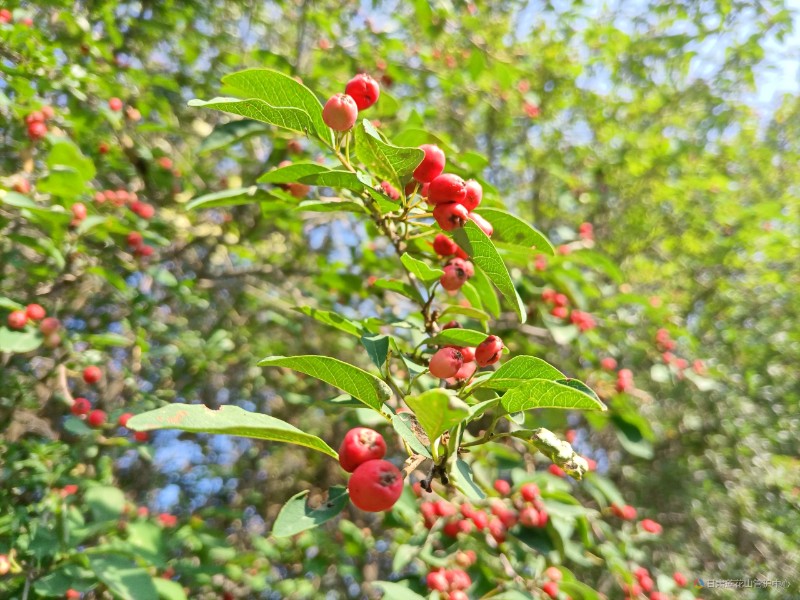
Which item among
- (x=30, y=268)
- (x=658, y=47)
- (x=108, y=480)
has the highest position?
(x=658, y=47)

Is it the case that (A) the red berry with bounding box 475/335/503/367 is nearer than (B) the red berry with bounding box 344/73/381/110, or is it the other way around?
(A) the red berry with bounding box 475/335/503/367

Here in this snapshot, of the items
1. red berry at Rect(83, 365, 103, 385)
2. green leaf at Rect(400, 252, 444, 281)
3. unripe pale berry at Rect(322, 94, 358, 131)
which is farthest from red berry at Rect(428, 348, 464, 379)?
red berry at Rect(83, 365, 103, 385)

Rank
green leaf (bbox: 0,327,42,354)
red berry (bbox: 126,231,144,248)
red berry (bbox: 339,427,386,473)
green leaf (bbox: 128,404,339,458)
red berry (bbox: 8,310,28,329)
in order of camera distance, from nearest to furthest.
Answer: green leaf (bbox: 128,404,339,458) → red berry (bbox: 339,427,386,473) → green leaf (bbox: 0,327,42,354) → red berry (bbox: 8,310,28,329) → red berry (bbox: 126,231,144,248)

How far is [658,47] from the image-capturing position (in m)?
5.67

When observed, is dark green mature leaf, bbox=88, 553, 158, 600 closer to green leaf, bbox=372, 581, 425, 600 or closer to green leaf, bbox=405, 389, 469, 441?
green leaf, bbox=372, 581, 425, 600

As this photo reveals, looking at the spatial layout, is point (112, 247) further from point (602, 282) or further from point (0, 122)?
point (602, 282)

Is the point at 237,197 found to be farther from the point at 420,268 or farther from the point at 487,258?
the point at 487,258

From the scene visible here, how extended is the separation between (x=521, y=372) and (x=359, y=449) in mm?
413

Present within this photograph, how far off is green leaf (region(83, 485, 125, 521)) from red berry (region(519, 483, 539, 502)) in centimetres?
179

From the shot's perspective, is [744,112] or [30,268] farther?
[744,112]

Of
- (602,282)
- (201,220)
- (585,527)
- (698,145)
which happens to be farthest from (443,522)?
(698,145)

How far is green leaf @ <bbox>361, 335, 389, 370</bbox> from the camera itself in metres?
1.33

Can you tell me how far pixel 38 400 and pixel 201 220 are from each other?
78.3 inches

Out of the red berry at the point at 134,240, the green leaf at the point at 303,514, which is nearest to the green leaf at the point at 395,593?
the green leaf at the point at 303,514
